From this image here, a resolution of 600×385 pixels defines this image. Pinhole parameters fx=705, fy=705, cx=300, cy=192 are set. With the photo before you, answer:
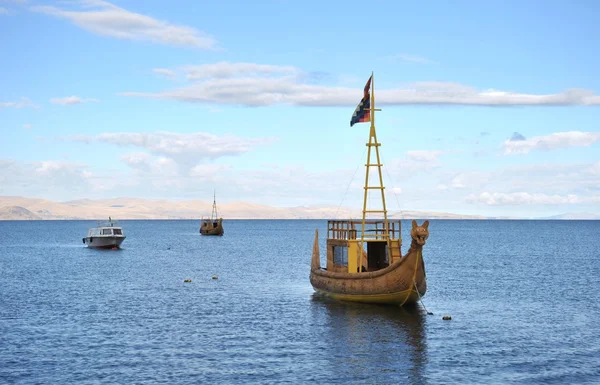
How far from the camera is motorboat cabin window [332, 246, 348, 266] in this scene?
166ft

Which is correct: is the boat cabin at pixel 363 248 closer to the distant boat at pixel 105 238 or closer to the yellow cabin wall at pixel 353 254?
the yellow cabin wall at pixel 353 254

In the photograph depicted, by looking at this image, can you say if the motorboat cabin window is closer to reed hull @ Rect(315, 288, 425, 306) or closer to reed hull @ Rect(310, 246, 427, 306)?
reed hull @ Rect(310, 246, 427, 306)

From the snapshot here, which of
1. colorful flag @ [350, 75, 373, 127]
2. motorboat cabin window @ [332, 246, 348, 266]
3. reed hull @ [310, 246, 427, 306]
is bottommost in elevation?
reed hull @ [310, 246, 427, 306]

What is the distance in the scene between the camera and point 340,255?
51.2 metres

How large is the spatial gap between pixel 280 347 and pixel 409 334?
771 centimetres

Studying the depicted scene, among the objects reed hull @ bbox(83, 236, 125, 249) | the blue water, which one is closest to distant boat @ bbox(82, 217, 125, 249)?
reed hull @ bbox(83, 236, 125, 249)

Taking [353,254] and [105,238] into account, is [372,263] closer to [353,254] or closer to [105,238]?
[353,254]

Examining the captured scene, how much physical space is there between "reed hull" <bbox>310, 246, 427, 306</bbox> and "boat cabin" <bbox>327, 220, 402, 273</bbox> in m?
1.48

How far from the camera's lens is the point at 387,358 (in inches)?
1332

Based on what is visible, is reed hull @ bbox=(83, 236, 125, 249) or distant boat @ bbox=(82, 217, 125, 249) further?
reed hull @ bbox=(83, 236, 125, 249)

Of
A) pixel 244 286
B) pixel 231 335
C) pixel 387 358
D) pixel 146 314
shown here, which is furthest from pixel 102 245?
pixel 387 358

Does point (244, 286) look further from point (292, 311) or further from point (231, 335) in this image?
point (231, 335)

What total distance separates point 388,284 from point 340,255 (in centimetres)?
665

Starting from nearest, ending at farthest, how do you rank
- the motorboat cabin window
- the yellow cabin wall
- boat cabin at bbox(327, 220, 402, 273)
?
1. boat cabin at bbox(327, 220, 402, 273)
2. the yellow cabin wall
3. the motorboat cabin window
